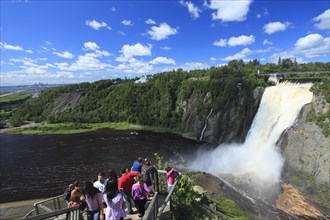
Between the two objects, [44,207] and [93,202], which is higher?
[93,202]

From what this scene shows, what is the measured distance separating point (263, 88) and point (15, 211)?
45.6 m

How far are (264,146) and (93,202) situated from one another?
3692cm

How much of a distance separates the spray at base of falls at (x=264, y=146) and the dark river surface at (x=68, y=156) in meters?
6.67

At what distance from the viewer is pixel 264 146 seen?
40.9 m

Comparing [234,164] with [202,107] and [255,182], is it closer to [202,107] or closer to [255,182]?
[255,182]

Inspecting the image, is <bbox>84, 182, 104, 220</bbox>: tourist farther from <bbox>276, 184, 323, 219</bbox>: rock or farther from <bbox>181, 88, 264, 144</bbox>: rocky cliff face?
<bbox>181, 88, 264, 144</bbox>: rocky cliff face

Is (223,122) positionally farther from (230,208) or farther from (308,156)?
(230,208)

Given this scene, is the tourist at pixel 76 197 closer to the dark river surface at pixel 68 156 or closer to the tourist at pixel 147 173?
the tourist at pixel 147 173

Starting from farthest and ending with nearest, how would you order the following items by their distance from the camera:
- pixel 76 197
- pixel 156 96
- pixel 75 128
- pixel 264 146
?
1. pixel 156 96
2. pixel 75 128
3. pixel 264 146
4. pixel 76 197

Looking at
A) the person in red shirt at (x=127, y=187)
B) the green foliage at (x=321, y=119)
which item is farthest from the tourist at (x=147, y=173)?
the green foliage at (x=321, y=119)

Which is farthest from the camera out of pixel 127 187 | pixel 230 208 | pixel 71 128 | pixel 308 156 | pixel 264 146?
pixel 71 128

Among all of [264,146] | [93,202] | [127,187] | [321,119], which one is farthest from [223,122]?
[93,202]

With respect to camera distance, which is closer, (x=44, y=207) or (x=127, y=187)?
(x=127, y=187)

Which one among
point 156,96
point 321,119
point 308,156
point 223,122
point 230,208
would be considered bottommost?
point 230,208
